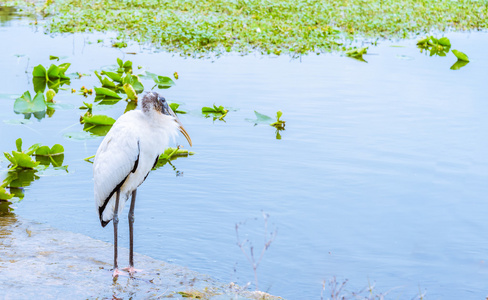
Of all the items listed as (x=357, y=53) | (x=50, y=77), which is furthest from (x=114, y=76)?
(x=357, y=53)

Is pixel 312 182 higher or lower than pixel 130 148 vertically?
lower

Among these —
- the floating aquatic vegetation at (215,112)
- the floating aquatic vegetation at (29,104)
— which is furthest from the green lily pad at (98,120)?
the floating aquatic vegetation at (215,112)

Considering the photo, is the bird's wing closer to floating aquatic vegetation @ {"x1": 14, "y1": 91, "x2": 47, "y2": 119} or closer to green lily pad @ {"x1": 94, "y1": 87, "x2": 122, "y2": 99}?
floating aquatic vegetation @ {"x1": 14, "y1": 91, "x2": 47, "y2": 119}

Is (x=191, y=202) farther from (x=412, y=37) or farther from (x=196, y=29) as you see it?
(x=412, y=37)

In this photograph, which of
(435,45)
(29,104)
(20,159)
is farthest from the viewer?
(435,45)

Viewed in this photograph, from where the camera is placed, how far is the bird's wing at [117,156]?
4.09m

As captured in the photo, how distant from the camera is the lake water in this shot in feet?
15.2

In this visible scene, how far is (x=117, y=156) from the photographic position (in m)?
4.12

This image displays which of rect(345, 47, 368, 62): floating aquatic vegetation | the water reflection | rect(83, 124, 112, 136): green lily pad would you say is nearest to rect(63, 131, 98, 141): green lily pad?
rect(83, 124, 112, 136): green lily pad

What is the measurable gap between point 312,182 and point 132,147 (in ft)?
7.72

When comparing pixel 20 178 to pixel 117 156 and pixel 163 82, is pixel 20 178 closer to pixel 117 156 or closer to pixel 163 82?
pixel 117 156

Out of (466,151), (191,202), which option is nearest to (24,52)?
(191,202)

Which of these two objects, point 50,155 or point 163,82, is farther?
point 163,82

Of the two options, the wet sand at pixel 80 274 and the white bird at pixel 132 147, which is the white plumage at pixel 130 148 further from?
the wet sand at pixel 80 274
